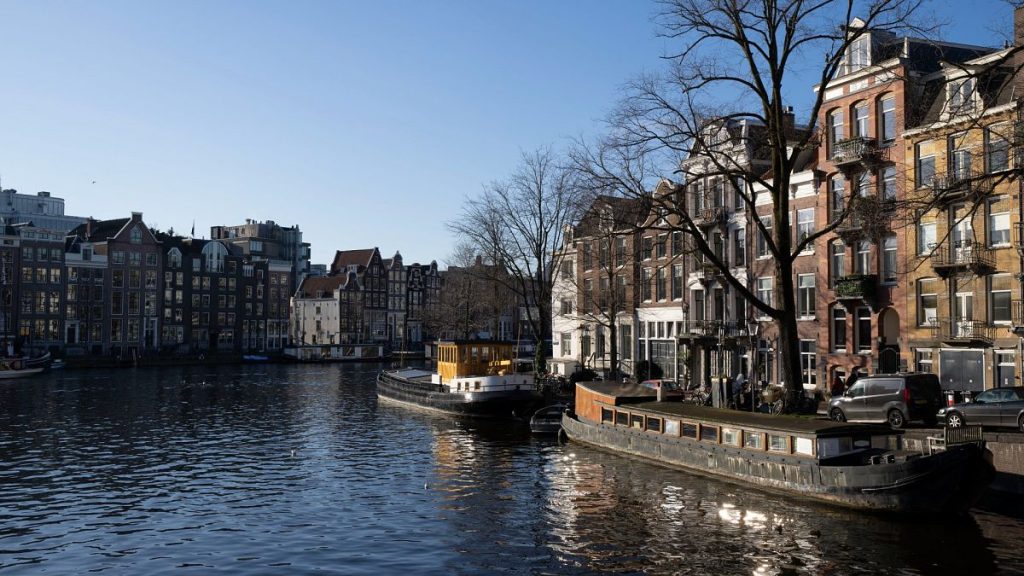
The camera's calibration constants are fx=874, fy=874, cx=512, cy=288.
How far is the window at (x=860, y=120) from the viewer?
45.2 meters

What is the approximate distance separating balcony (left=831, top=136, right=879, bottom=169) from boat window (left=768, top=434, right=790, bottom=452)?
22178 millimetres

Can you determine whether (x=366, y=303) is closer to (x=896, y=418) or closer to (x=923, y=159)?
(x=923, y=159)

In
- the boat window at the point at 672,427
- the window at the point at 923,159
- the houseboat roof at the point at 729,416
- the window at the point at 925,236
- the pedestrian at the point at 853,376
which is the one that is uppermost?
the window at the point at 923,159

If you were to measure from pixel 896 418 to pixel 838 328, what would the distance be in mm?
15779

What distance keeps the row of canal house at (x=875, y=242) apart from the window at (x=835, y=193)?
11cm

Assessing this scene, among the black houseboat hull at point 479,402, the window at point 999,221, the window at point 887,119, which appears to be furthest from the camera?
the black houseboat hull at point 479,402

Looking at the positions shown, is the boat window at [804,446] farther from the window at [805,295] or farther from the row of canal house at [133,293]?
the row of canal house at [133,293]

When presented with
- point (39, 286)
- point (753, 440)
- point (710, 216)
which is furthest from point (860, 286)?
point (39, 286)

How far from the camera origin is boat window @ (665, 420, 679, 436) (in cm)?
3238

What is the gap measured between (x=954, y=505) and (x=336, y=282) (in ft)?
469

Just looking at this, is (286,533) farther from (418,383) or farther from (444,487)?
(418,383)

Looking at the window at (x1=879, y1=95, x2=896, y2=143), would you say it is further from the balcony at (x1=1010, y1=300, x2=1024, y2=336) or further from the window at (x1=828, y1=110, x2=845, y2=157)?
the balcony at (x1=1010, y1=300, x2=1024, y2=336)

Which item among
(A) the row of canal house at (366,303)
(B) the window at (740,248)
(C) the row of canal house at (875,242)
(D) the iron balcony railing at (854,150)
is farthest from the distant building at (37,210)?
(D) the iron balcony railing at (854,150)

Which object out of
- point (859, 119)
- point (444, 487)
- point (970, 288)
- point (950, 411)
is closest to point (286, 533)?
point (444, 487)
